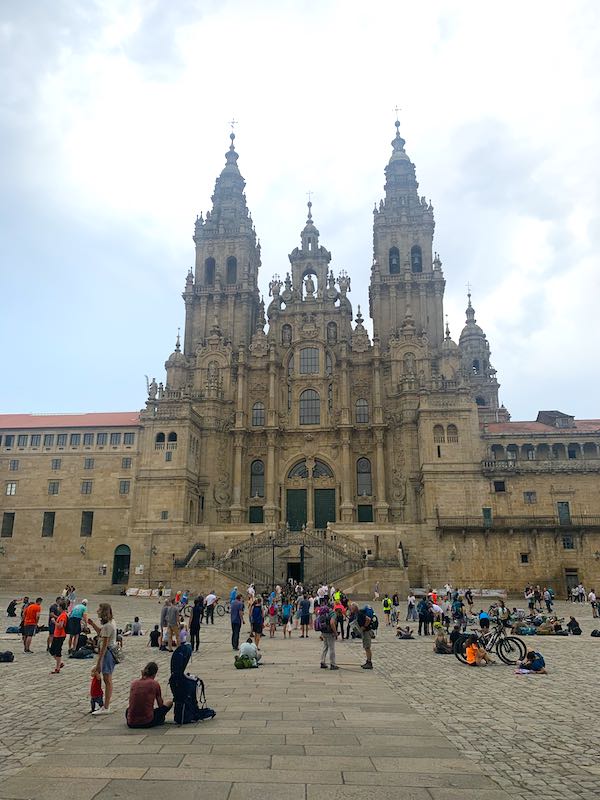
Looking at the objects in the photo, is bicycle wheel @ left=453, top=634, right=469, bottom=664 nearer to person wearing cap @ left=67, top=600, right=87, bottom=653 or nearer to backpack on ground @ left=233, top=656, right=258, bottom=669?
backpack on ground @ left=233, top=656, right=258, bottom=669

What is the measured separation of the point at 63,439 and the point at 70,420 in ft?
7.98

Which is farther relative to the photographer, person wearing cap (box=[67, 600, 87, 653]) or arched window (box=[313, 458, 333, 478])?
arched window (box=[313, 458, 333, 478])

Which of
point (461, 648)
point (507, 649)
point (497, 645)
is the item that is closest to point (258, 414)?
point (461, 648)

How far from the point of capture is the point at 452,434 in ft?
172

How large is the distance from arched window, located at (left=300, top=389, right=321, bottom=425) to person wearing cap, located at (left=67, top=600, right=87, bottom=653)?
41.3m

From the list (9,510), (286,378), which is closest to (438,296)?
(286,378)

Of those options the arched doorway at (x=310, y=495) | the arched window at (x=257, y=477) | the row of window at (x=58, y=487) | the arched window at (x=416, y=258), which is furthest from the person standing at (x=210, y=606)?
the arched window at (x=416, y=258)

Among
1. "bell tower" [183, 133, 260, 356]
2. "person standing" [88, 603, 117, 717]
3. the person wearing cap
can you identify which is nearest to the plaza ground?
"person standing" [88, 603, 117, 717]

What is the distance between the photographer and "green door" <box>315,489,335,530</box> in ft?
186

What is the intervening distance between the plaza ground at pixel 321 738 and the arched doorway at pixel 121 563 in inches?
1414

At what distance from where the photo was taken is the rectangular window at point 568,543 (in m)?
48.1

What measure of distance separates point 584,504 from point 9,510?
158ft

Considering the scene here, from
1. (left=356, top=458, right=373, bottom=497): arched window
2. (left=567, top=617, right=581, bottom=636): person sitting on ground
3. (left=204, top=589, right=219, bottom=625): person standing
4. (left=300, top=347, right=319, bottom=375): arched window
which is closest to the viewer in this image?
(left=567, top=617, right=581, bottom=636): person sitting on ground

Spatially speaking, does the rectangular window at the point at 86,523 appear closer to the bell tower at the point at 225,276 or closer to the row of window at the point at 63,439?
the row of window at the point at 63,439
